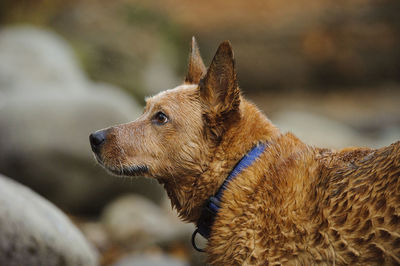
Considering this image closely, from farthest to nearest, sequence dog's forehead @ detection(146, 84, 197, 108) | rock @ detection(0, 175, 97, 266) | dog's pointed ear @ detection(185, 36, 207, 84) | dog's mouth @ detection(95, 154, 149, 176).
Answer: dog's pointed ear @ detection(185, 36, 207, 84) → rock @ detection(0, 175, 97, 266) → dog's forehead @ detection(146, 84, 197, 108) → dog's mouth @ detection(95, 154, 149, 176)

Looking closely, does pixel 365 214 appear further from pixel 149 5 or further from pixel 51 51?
pixel 149 5

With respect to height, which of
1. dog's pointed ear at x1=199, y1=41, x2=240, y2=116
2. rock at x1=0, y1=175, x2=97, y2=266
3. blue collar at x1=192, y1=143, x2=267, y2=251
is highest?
dog's pointed ear at x1=199, y1=41, x2=240, y2=116

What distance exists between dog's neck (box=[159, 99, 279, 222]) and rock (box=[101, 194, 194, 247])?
2.70 meters

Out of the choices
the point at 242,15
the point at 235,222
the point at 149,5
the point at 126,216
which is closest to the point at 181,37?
the point at 149,5

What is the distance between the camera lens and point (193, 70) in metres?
4.32

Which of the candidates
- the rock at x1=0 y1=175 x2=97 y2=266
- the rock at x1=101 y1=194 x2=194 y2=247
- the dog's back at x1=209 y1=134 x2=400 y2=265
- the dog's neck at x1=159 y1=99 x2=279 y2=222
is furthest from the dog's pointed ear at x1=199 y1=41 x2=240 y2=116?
the rock at x1=101 y1=194 x2=194 y2=247

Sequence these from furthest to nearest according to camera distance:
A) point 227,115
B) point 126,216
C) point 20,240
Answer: point 126,216 < point 20,240 < point 227,115

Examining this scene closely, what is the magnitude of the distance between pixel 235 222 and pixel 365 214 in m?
0.85

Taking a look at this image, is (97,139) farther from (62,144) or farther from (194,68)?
(62,144)

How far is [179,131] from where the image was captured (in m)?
3.69

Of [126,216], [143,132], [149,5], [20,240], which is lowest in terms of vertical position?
[126,216]

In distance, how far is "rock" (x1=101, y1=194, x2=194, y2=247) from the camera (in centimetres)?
639

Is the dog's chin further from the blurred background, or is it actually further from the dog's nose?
the blurred background

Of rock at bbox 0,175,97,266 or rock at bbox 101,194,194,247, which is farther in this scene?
rock at bbox 101,194,194,247
